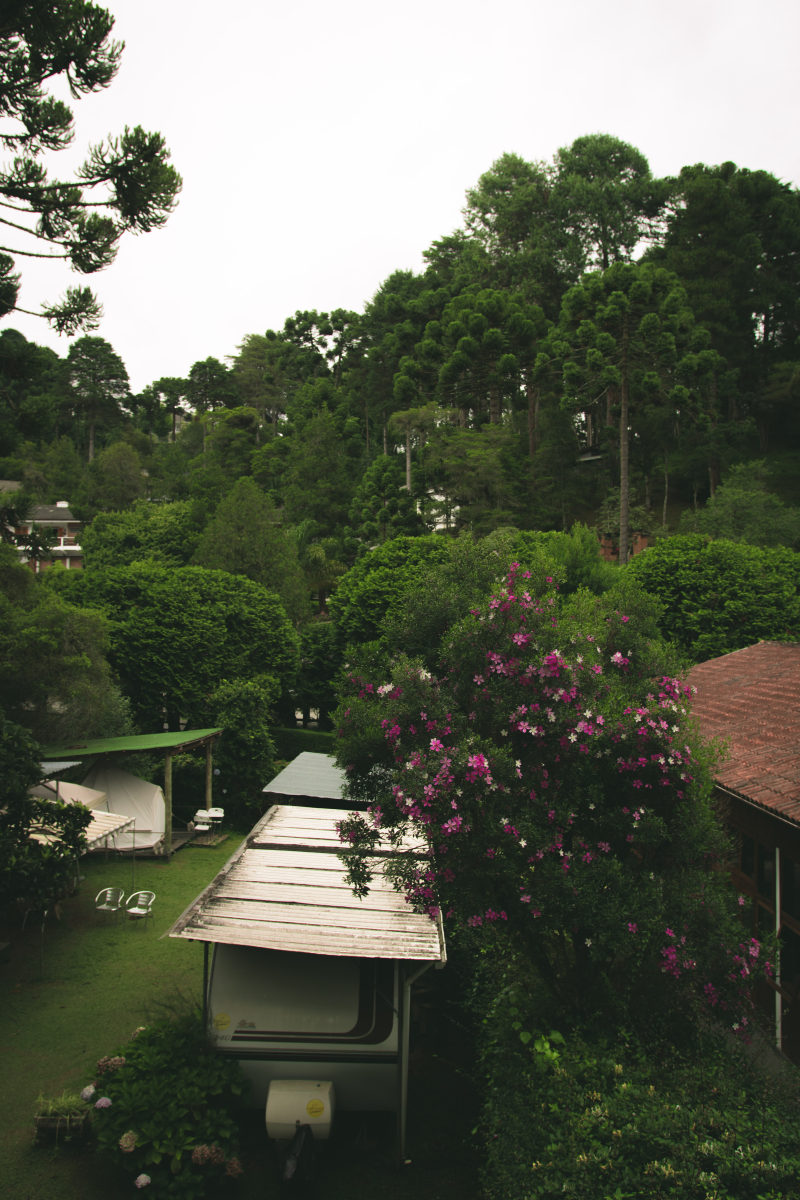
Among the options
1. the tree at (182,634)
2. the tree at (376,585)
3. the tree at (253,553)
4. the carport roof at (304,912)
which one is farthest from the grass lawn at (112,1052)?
the tree at (253,553)

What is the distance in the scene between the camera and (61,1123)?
23.7 ft

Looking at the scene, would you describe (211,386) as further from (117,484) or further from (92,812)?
(92,812)

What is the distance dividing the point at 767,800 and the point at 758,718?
2761mm

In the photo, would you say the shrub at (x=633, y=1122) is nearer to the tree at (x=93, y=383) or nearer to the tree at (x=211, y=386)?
the tree at (x=211, y=386)

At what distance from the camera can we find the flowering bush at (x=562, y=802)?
17.9 feet

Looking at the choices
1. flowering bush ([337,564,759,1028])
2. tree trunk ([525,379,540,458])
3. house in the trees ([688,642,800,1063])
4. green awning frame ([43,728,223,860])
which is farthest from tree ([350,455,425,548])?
flowering bush ([337,564,759,1028])

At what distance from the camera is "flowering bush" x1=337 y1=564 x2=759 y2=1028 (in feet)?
17.9

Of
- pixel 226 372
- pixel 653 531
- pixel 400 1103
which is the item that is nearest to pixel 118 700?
pixel 400 1103

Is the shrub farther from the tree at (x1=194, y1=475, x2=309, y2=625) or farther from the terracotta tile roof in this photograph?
the tree at (x1=194, y1=475, x2=309, y2=625)

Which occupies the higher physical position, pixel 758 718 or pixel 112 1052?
pixel 758 718

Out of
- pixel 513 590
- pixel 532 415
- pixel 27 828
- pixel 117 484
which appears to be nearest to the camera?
pixel 513 590

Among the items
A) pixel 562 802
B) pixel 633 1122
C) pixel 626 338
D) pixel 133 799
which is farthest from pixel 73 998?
pixel 626 338

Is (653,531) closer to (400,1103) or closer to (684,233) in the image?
(684,233)

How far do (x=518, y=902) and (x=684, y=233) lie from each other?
48.8 m
